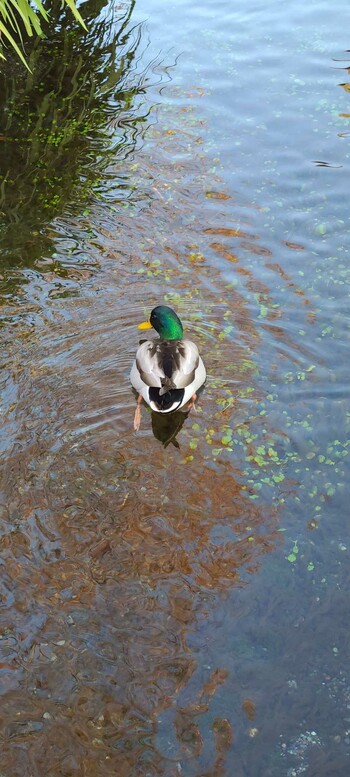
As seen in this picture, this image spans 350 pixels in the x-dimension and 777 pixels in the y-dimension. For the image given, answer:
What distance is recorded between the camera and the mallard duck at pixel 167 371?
5730mm

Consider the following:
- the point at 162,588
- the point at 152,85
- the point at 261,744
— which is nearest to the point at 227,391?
the point at 162,588

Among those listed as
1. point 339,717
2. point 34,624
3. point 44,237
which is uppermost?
point 44,237

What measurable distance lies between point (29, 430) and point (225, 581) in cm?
172

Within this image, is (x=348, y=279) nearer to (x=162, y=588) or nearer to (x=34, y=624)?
(x=162, y=588)

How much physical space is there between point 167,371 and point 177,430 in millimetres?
400

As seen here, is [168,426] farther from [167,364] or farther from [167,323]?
[167,323]

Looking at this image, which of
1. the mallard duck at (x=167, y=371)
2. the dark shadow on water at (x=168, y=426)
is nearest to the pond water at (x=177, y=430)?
the dark shadow on water at (x=168, y=426)

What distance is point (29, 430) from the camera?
567 cm

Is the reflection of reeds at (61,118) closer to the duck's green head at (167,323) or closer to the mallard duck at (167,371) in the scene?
the duck's green head at (167,323)

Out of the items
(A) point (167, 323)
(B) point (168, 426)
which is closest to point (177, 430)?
(B) point (168, 426)

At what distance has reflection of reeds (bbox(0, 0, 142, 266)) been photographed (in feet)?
26.4

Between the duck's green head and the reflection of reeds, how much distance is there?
5.80ft

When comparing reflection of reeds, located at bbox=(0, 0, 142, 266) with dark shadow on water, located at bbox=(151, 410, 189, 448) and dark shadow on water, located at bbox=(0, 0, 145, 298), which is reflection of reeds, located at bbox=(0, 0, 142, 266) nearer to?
dark shadow on water, located at bbox=(0, 0, 145, 298)

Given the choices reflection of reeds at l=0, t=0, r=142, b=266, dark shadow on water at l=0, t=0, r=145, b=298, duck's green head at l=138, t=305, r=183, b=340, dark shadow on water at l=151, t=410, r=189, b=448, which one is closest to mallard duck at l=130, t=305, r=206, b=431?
duck's green head at l=138, t=305, r=183, b=340
